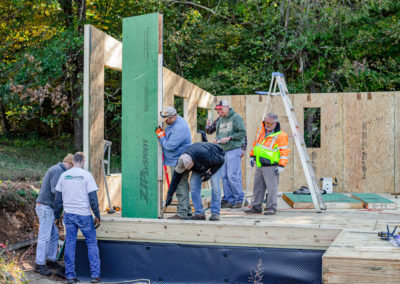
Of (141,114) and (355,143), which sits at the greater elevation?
(141,114)

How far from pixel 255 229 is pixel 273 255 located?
369mm

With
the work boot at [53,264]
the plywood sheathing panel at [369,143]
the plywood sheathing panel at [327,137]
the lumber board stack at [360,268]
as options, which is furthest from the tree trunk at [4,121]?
the lumber board stack at [360,268]

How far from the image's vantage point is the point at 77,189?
17.6ft

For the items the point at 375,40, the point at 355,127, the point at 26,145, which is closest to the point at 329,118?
the point at 355,127

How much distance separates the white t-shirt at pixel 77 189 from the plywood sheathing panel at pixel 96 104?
1.87ft

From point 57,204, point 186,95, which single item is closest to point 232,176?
point 186,95

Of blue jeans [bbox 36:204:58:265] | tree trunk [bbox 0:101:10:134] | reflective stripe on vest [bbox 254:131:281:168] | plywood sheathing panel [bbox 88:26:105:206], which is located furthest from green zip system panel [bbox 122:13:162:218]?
Answer: tree trunk [bbox 0:101:10:134]

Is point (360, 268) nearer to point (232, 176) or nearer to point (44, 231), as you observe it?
point (232, 176)

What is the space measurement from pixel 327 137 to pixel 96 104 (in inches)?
222

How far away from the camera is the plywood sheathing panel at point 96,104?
5.96 meters

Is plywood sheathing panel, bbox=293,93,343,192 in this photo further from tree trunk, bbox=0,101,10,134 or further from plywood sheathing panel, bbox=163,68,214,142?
tree trunk, bbox=0,101,10,134

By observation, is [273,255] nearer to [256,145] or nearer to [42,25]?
[256,145]

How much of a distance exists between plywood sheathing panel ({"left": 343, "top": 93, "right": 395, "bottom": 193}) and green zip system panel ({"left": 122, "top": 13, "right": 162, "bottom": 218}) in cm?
532

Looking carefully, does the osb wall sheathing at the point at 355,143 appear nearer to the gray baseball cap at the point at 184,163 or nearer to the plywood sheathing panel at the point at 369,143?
the plywood sheathing panel at the point at 369,143
